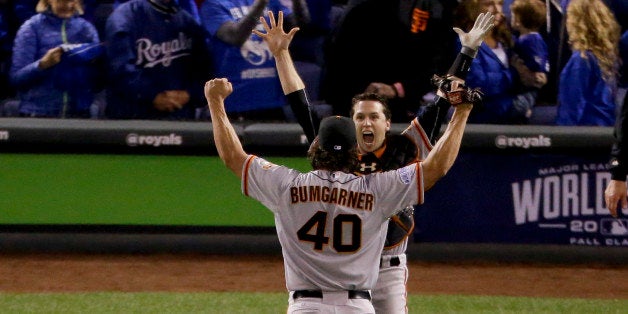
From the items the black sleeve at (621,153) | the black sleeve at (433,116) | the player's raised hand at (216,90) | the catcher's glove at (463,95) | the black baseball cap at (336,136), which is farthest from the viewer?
the black sleeve at (621,153)

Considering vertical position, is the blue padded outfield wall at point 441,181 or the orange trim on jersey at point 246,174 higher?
the orange trim on jersey at point 246,174

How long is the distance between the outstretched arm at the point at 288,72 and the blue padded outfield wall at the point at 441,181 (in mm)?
3642

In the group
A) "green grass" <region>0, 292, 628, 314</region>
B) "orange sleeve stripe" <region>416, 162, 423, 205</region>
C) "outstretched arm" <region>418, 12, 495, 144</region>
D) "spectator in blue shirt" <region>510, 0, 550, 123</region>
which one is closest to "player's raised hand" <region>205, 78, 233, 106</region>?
"orange sleeve stripe" <region>416, 162, 423, 205</region>

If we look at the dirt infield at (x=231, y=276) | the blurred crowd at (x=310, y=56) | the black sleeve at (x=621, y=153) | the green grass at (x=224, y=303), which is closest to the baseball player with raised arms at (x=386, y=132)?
the black sleeve at (x=621, y=153)

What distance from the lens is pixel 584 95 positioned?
30.5 feet

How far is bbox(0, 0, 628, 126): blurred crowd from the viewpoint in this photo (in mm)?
8797

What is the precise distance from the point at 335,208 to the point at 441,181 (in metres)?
4.95

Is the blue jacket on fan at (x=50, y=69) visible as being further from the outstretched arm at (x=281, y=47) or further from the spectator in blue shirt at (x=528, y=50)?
the outstretched arm at (x=281, y=47)

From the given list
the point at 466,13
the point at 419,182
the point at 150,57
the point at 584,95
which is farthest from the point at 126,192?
the point at 419,182

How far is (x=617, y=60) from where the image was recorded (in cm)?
929

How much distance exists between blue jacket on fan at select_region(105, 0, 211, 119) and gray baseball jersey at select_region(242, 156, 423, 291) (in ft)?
15.7

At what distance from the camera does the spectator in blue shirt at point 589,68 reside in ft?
29.4

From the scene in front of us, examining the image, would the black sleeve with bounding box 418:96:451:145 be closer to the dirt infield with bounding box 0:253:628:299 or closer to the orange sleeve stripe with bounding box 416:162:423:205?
the orange sleeve stripe with bounding box 416:162:423:205

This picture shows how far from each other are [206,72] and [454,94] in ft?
16.3
